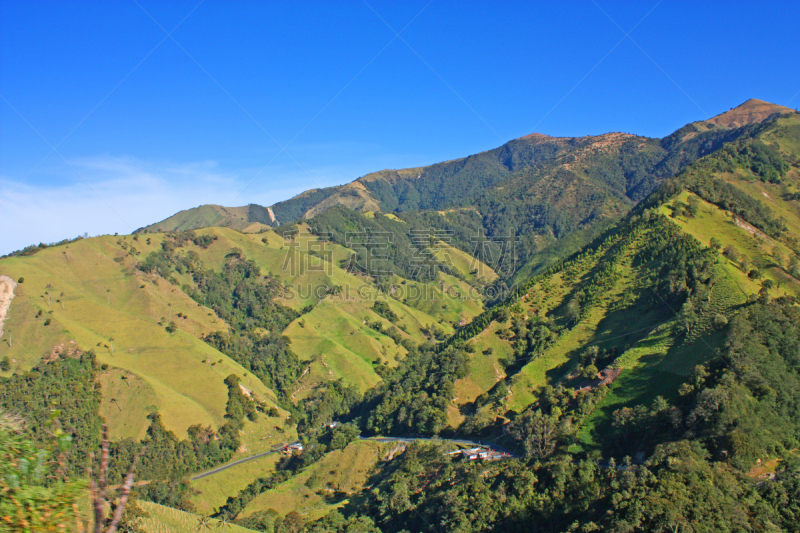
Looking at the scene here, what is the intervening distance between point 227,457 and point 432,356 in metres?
44.2

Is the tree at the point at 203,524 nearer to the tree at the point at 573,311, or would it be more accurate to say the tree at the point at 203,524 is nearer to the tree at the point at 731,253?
the tree at the point at 573,311

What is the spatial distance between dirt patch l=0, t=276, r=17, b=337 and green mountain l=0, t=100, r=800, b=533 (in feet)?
2.53

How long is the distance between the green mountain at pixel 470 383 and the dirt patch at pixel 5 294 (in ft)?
2.53

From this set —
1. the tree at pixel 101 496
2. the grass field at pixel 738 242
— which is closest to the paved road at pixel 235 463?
the tree at pixel 101 496

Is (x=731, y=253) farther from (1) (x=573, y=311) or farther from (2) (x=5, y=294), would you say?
(2) (x=5, y=294)

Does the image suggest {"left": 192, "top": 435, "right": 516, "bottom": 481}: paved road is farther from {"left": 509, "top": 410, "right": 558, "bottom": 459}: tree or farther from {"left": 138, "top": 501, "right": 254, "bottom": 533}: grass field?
{"left": 138, "top": 501, "right": 254, "bottom": 533}: grass field

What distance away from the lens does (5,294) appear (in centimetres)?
9925

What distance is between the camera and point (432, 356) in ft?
325

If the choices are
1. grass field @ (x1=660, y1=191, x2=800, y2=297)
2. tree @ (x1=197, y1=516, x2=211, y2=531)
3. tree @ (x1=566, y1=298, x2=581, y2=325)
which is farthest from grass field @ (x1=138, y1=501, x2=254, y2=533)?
grass field @ (x1=660, y1=191, x2=800, y2=297)

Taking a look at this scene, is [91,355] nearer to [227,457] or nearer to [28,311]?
[28,311]

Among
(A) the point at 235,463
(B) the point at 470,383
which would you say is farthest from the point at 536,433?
(A) the point at 235,463

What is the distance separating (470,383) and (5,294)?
98.7 metres

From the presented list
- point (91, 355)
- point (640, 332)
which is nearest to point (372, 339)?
point (91, 355)

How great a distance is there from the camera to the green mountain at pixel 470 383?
4188 cm
